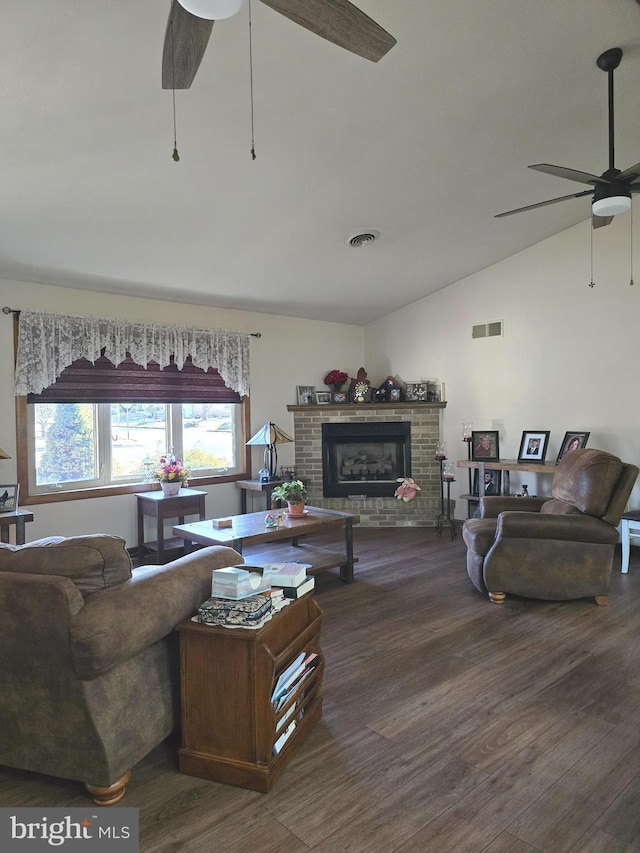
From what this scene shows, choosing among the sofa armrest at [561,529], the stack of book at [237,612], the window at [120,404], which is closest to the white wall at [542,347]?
the sofa armrest at [561,529]

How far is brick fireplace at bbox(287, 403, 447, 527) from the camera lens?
6176mm

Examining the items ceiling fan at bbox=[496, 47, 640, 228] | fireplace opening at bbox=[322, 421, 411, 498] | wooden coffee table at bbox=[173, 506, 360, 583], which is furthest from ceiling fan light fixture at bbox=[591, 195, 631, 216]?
fireplace opening at bbox=[322, 421, 411, 498]

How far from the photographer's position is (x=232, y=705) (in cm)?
186

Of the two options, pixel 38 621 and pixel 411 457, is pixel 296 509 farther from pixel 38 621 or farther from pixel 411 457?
pixel 38 621

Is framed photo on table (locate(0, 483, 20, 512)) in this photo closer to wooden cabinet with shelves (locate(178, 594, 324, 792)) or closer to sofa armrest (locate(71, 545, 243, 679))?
sofa armrest (locate(71, 545, 243, 679))

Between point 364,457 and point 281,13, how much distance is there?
516cm

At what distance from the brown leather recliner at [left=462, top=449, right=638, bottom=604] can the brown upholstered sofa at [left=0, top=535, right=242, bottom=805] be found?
8.06ft

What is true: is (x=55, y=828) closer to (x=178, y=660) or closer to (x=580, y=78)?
(x=178, y=660)

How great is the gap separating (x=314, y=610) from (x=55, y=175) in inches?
111

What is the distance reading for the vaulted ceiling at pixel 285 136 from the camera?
2432mm

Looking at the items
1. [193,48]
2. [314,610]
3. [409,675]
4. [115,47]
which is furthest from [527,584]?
[115,47]

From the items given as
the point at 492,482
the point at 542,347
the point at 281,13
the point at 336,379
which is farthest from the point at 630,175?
the point at 336,379

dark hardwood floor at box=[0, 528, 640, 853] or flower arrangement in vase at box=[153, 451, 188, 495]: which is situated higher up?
flower arrangement in vase at box=[153, 451, 188, 495]

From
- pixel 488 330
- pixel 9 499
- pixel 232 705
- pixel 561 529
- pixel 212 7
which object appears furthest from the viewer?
pixel 488 330
